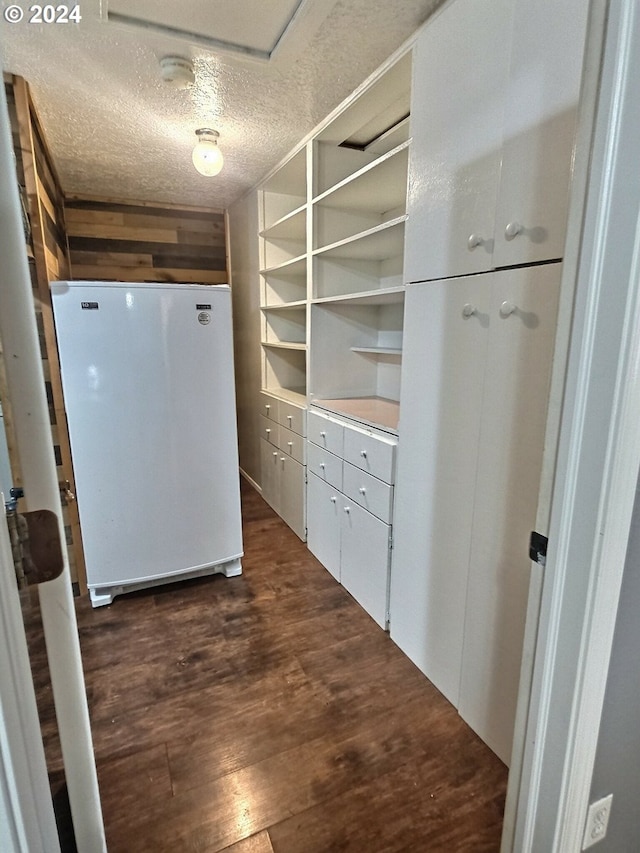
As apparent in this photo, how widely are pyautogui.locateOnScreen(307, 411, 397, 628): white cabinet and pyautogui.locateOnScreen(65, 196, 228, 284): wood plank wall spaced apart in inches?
81.1

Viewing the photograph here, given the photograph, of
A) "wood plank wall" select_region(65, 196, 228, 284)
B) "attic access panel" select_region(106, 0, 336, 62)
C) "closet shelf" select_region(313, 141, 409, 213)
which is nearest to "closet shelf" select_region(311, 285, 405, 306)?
"closet shelf" select_region(313, 141, 409, 213)

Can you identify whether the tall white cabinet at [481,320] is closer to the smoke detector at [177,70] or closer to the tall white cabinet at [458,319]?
the tall white cabinet at [458,319]

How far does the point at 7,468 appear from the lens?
2.16ft

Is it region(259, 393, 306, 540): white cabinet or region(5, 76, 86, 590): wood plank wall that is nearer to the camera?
region(5, 76, 86, 590): wood plank wall

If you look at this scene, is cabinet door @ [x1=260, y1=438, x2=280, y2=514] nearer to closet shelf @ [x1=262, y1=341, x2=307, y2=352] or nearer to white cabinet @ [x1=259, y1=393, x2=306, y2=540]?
white cabinet @ [x1=259, y1=393, x2=306, y2=540]

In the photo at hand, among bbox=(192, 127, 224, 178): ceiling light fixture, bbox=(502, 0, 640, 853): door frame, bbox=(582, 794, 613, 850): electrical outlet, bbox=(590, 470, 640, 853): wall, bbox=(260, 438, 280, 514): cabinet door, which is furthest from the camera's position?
bbox=(260, 438, 280, 514): cabinet door

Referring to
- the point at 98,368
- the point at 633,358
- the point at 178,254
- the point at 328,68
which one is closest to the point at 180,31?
the point at 328,68

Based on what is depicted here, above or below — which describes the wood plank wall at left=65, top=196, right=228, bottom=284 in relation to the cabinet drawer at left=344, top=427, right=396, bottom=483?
above

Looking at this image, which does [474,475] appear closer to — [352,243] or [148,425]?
[352,243]

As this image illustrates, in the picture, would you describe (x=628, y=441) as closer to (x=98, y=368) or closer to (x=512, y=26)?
(x=512, y=26)

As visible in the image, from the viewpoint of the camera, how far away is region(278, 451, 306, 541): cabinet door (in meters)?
2.79

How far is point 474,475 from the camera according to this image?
1412 mm

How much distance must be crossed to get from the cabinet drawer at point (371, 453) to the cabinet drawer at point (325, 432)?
2.9 inches

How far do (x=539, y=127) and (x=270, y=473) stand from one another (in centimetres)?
260
